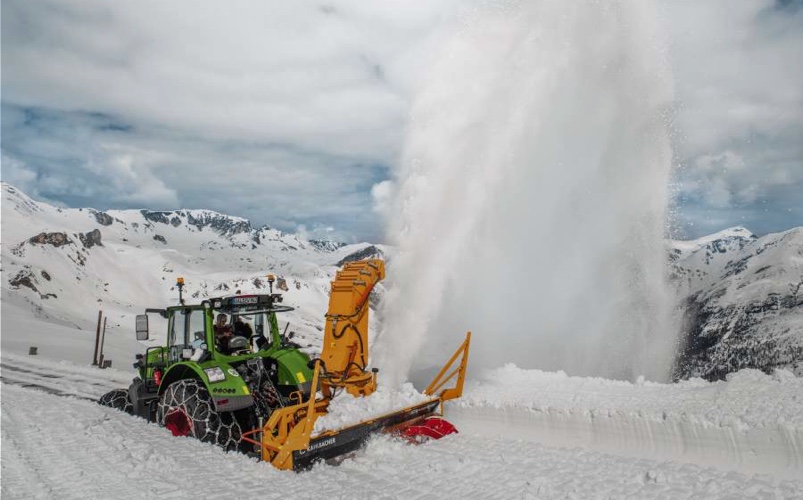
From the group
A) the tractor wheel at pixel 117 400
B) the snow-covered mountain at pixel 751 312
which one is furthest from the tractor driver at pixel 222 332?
the snow-covered mountain at pixel 751 312

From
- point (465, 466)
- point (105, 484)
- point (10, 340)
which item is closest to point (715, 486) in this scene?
point (465, 466)

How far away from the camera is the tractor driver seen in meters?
8.12

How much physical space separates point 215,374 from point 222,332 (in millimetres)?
1084

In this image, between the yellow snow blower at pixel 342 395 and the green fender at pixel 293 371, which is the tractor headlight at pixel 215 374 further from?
the green fender at pixel 293 371

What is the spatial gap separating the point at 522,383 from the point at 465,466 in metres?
4.04

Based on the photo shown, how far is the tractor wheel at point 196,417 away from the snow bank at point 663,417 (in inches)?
155

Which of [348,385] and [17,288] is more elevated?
[17,288]

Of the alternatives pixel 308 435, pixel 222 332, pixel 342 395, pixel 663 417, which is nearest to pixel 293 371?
pixel 342 395

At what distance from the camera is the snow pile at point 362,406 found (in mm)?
6734

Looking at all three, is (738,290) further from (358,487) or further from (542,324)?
(358,487)

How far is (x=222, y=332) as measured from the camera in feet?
26.9

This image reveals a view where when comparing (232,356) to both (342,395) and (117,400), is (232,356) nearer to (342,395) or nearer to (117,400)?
(342,395)

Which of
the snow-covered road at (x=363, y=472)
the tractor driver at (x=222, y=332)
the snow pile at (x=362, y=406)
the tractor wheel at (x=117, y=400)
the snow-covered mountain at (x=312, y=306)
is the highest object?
the snow-covered mountain at (x=312, y=306)

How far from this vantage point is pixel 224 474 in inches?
241
